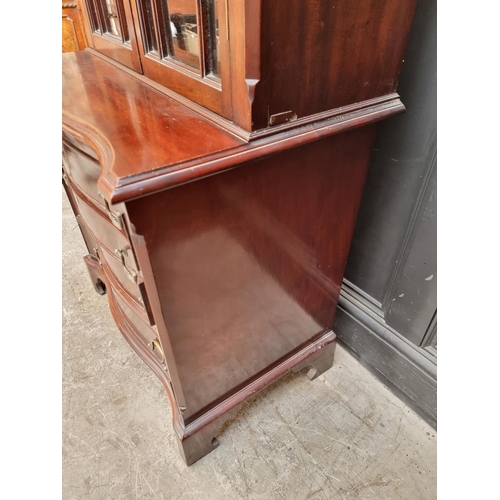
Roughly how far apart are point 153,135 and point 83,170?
318 millimetres

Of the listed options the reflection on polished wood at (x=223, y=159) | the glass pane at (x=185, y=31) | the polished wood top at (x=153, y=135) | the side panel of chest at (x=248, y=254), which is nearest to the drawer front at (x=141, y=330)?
the reflection on polished wood at (x=223, y=159)

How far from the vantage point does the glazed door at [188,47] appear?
2.04 ft

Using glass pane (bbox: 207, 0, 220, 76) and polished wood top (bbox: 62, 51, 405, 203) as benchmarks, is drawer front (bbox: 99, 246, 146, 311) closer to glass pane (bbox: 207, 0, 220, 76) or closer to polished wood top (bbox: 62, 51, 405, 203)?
polished wood top (bbox: 62, 51, 405, 203)

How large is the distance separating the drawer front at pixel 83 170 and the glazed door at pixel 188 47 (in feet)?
0.76

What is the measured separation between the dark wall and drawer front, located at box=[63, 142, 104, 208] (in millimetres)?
716

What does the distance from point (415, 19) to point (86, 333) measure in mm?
1469

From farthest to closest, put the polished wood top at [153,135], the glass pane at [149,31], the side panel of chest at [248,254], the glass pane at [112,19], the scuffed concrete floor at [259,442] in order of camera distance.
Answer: the scuffed concrete floor at [259,442], the glass pane at [112,19], the glass pane at [149,31], the side panel of chest at [248,254], the polished wood top at [153,135]

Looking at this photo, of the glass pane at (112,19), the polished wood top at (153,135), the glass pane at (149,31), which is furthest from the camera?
the glass pane at (112,19)

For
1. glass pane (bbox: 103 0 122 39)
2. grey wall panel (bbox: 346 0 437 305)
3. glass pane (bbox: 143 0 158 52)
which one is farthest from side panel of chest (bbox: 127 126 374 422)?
glass pane (bbox: 103 0 122 39)

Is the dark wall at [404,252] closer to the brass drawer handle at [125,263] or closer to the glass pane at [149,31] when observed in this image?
the glass pane at [149,31]

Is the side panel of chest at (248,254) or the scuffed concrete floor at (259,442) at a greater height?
the side panel of chest at (248,254)

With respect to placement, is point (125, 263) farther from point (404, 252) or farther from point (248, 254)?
point (404, 252)

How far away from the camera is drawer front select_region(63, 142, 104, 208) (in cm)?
80

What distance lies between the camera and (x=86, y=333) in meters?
1.50
